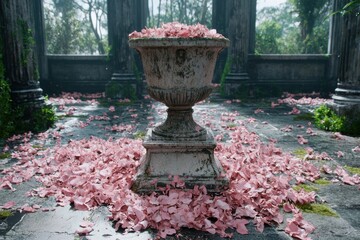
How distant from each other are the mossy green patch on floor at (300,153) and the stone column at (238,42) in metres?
6.14

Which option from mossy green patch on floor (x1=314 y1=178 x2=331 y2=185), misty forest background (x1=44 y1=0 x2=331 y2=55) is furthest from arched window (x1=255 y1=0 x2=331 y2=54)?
mossy green patch on floor (x1=314 y1=178 x2=331 y2=185)

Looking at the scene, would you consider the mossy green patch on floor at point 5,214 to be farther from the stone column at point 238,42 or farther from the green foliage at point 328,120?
the stone column at point 238,42

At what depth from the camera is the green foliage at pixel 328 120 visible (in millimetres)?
5594

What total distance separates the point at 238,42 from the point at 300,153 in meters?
6.68

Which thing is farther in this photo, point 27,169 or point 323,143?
point 323,143

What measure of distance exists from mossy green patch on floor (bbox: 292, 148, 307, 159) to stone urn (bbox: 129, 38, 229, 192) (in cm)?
161

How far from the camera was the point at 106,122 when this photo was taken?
668cm

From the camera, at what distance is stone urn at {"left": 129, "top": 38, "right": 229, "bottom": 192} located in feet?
9.63

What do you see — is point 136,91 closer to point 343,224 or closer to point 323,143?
point 323,143

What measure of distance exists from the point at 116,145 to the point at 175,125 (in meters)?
1.64

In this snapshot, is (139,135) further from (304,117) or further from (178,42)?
(304,117)

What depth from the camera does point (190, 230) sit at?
7.87 ft

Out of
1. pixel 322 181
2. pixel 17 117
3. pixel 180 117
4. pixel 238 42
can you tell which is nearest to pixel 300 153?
pixel 322 181

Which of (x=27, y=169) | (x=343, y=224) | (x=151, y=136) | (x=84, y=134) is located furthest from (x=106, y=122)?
(x=343, y=224)
